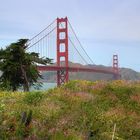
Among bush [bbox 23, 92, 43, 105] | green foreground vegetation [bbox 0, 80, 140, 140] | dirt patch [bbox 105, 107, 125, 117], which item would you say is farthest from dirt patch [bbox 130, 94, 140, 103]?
bush [bbox 23, 92, 43, 105]

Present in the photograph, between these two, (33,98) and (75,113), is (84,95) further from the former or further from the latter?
(75,113)

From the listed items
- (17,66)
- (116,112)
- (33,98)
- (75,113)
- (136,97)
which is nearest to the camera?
(75,113)

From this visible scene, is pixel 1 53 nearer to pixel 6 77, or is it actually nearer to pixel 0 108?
pixel 6 77

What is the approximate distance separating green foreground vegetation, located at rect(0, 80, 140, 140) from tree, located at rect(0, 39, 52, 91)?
12173 millimetres

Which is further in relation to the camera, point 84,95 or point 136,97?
point 84,95

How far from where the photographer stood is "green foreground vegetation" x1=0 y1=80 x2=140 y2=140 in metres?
12.8

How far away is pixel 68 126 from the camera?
44.2 ft

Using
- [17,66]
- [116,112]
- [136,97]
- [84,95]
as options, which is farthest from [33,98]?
[17,66]

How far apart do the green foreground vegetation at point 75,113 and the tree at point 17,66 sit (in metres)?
12.2

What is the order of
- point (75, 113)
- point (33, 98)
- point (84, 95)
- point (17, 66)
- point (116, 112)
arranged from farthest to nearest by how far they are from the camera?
1. point (17, 66)
2. point (33, 98)
3. point (84, 95)
4. point (116, 112)
5. point (75, 113)

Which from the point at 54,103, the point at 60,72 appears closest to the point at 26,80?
the point at 54,103

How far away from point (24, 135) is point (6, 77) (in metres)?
19.0

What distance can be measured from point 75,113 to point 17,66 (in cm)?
1692

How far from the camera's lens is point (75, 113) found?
14.6 metres
